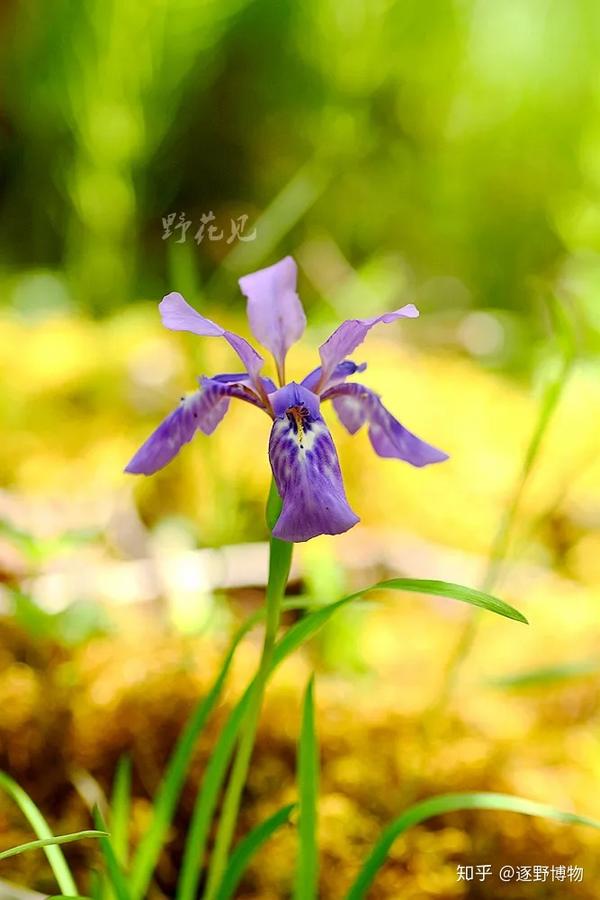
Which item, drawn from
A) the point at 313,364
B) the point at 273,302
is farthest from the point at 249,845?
the point at 313,364

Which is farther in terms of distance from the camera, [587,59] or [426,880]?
[587,59]

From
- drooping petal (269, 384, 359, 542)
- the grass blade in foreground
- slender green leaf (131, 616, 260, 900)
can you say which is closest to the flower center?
drooping petal (269, 384, 359, 542)

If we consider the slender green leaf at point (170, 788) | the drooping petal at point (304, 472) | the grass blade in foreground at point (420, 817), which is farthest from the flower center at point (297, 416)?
the grass blade in foreground at point (420, 817)

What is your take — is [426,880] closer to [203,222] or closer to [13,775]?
[13,775]

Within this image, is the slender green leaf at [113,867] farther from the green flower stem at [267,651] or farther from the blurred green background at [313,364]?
the blurred green background at [313,364]

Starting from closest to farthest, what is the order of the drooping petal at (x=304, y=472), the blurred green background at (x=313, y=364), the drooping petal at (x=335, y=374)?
1. the drooping petal at (x=304, y=472)
2. the drooping petal at (x=335, y=374)
3. the blurred green background at (x=313, y=364)

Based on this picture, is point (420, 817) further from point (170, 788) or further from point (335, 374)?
point (335, 374)

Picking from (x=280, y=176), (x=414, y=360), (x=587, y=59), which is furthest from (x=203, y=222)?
(x=587, y=59)
